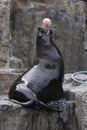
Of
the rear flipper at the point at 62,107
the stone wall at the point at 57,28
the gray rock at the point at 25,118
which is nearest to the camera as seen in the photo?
the gray rock at the point at 25,118

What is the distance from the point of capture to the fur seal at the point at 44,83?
595cm

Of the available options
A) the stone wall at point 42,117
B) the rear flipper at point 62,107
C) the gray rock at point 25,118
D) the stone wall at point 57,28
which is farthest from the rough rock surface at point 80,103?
the stone wall at point 57,28

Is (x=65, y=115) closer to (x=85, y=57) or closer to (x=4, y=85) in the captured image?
(x=4, y=85)

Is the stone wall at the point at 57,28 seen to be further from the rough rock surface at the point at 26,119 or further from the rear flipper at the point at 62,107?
the rough rock surface at the point at 26,119

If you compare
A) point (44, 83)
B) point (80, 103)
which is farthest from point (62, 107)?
point (44, 83)

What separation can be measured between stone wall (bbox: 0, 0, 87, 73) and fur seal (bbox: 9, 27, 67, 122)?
931cm

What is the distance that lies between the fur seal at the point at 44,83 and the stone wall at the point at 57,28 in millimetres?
9308

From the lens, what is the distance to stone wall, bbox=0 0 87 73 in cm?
1585

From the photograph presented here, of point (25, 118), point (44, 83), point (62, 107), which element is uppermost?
point (44, 83)

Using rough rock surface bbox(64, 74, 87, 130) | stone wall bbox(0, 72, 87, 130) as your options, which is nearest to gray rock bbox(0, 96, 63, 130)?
stone wall bbox(0, 72, 87, 130)

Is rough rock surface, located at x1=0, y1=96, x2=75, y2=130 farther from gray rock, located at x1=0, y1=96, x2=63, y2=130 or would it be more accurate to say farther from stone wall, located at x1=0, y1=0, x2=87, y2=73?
stone wall, located at x1=0, y1=0, x2=87, y2=73

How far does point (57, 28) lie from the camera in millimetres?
15906

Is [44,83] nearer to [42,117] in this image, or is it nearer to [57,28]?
[42,117]

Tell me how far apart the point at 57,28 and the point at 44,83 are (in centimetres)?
991
